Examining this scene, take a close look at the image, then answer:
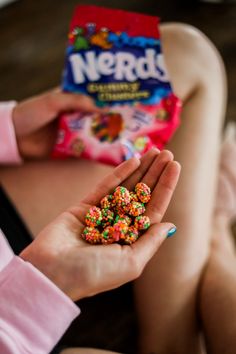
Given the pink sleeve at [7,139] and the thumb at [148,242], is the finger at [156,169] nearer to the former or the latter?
the thumb at [148,242]

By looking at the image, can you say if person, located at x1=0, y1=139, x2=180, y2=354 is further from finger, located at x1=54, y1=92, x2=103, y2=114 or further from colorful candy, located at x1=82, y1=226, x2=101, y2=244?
finger, located at x1=54, y1=92, x2=103, y2=114

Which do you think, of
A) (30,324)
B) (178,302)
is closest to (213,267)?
(178,302)

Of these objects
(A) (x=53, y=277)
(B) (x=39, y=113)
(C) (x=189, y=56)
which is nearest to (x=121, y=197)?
(A) (x=53, y=277)

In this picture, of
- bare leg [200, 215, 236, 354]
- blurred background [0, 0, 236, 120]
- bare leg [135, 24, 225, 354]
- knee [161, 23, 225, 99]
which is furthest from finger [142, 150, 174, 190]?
blurred background [0, 0, 236, 120]

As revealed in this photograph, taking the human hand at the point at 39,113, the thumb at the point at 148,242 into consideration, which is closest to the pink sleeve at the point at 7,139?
the human hand at the point at 39,113

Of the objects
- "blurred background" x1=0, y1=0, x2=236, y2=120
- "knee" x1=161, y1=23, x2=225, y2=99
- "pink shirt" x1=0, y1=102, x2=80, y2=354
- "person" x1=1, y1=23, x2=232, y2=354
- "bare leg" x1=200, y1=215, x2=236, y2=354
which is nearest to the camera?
"pink shirt" x1=0, y1=102, x2=80, y2=354

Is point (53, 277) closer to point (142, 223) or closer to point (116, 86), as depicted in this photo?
point (142, 223)

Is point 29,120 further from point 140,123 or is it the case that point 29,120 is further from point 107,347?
point 107,347
